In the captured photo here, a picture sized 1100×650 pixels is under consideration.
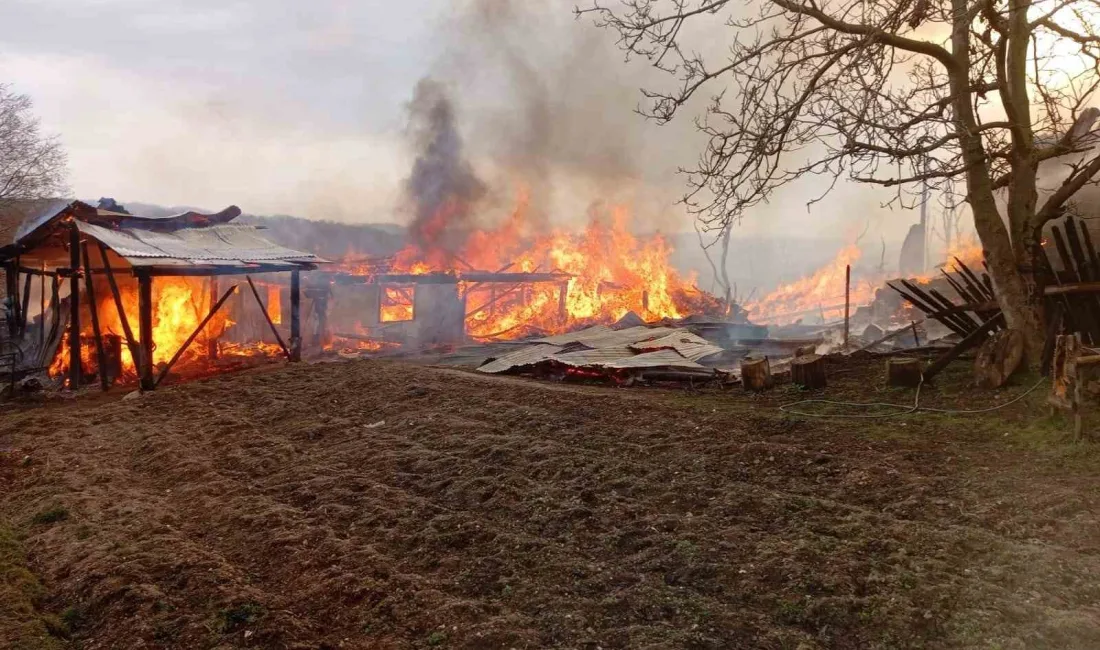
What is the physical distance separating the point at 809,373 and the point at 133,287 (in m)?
16.4

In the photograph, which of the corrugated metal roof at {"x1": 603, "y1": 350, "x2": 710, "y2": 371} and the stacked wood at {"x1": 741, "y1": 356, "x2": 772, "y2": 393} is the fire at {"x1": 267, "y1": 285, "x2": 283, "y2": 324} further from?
the stacked wood at {"x1": 741, "y1": 356, "x2": 772, "y2": 393}

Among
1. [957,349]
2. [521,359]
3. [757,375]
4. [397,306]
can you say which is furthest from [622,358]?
[397,306]

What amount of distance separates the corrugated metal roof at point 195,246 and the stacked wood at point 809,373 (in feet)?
38.7

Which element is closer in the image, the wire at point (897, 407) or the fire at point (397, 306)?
the wire at point (897, 407)

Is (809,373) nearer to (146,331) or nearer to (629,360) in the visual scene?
(629,360)

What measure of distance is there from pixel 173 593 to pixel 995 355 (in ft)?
28.6

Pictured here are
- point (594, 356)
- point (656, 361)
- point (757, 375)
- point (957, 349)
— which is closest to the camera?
point (957, 349)

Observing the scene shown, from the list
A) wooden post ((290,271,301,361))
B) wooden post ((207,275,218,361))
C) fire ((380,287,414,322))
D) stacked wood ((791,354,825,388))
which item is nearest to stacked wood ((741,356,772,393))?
stacked wood ((791,354,825,388))

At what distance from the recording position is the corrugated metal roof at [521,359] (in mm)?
13163

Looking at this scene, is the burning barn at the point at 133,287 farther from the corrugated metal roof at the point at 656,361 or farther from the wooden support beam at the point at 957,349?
the wooden support beam at the point at 957,349

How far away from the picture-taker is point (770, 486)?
5.31m

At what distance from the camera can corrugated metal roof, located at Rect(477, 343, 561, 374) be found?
518 inches

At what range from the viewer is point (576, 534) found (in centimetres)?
468

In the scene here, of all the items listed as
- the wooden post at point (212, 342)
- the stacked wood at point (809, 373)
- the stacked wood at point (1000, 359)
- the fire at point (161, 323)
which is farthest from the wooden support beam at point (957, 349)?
the wooden post at point (212, 342)
